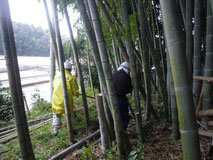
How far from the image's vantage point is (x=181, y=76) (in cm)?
90

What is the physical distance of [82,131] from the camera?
3396 millimetres

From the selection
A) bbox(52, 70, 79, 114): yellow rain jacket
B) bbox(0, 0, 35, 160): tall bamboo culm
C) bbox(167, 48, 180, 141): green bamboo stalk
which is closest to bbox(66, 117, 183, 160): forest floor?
bbox(167, 48, 180, 141): green bamboo stalk

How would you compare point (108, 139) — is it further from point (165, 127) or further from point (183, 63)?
point (183, 63)

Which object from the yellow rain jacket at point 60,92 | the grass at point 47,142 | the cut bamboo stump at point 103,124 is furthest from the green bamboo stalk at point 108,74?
the yellow rain jacket at point 60,92

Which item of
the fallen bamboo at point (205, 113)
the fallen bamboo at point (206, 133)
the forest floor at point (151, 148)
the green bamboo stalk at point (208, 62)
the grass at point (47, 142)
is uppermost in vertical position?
the green bamboo stalk at point (208, 62)

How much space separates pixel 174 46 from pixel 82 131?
9.56 ft

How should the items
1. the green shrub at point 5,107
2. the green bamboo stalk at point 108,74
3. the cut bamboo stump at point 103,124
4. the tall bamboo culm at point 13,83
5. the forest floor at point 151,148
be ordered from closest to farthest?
the tall bamboo culm at point 13,83
the green bamboo stalk at point 108,74
the forest floor at point 151,148
the cut bamboo stump at point 103,124
the green shrub at point 5,107

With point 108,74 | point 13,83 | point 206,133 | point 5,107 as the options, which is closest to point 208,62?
point 206,133

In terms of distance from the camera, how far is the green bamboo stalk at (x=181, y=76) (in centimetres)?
88

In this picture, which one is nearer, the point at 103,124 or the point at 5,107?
the point at 103,124

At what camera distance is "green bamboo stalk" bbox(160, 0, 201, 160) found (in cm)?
88

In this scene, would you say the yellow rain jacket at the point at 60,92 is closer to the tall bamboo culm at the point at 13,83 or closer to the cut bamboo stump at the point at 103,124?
the cut bamboo stump at the point at 103,124

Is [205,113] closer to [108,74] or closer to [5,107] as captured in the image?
[108,74]

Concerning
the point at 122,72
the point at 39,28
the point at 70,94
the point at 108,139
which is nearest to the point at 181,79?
the point at 108,139
